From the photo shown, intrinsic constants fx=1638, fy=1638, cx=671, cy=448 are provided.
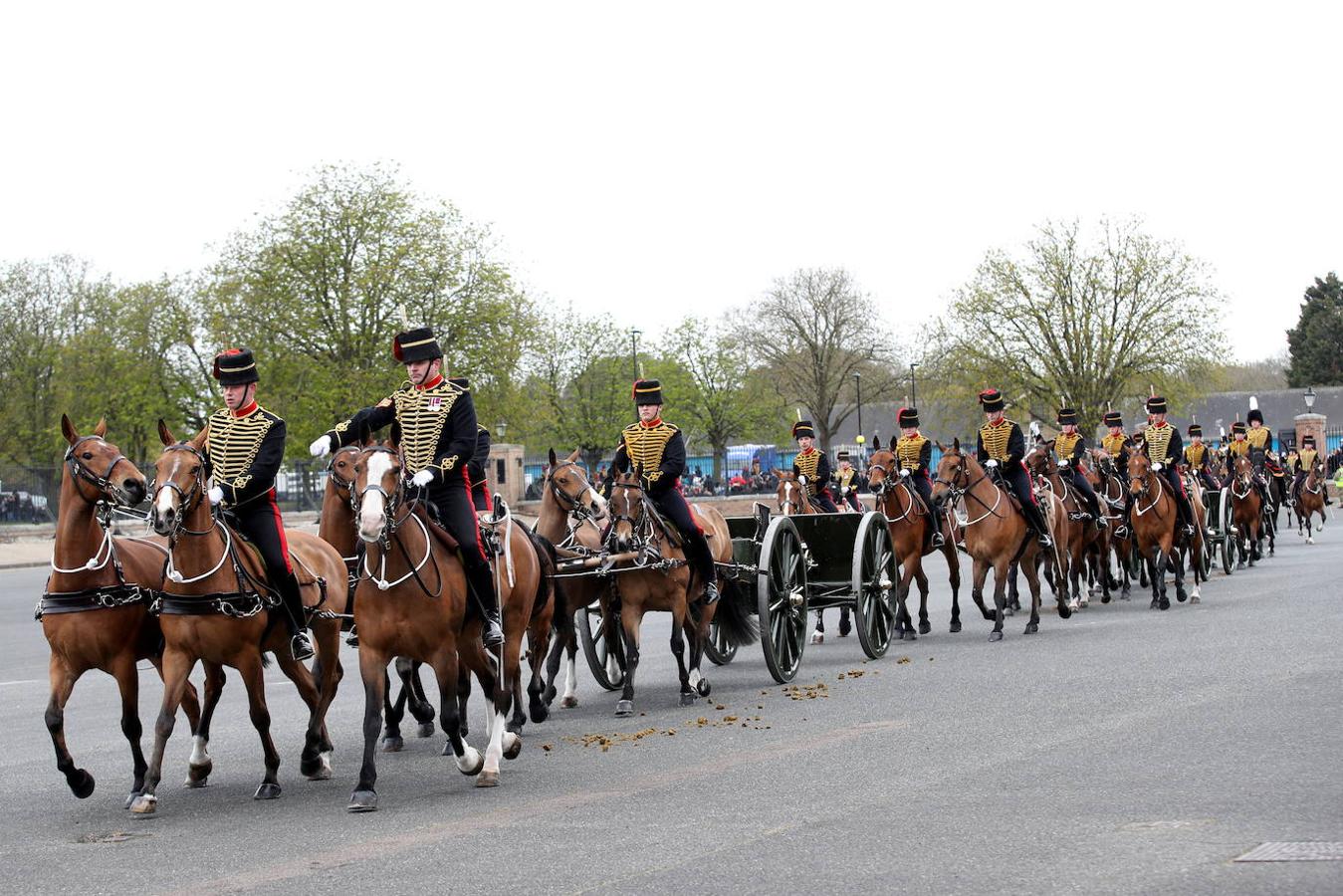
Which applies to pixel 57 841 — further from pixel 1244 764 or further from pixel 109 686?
pixel 109 686

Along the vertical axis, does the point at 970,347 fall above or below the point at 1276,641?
above

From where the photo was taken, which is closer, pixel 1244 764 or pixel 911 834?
pixel 911 834

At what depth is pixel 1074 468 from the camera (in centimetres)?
2178

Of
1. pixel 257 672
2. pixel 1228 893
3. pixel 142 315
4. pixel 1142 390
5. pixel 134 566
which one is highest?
pixel 142 315

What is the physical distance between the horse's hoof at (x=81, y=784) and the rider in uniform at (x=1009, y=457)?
38.8ft

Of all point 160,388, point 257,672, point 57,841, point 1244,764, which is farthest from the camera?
point 160,388

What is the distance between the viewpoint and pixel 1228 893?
19.9 ft

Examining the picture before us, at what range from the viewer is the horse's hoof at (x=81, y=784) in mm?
9062

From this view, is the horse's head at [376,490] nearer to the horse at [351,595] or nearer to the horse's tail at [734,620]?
the horse at [351,595]

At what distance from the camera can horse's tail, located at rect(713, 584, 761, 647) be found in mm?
15477

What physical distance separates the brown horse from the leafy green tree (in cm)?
9806

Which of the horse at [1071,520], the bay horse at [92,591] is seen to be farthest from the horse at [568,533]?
the horse at [1071,520]

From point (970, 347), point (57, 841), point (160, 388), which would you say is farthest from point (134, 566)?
point (970, 347)

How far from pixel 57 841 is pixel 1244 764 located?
20.5ft
